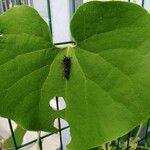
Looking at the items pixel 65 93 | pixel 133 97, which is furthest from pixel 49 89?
pixel 133 97

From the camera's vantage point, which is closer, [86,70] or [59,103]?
[86,70]

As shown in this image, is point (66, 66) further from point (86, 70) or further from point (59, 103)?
point (59, 103)

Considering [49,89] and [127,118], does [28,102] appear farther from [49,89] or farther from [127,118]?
[127,118]

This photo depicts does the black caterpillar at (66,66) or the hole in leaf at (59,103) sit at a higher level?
the black caterpillar at (66,66)

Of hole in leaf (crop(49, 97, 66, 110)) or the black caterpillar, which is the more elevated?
the black caterpillar

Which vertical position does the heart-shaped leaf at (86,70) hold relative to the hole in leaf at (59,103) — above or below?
above

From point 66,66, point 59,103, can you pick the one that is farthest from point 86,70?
point 59,103

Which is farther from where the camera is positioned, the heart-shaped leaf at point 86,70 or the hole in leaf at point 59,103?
the hole in leaf at point 59,103

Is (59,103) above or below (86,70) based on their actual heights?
below
